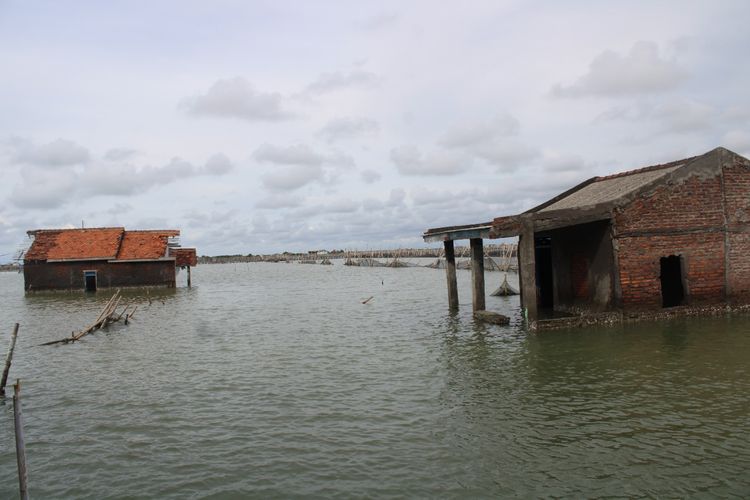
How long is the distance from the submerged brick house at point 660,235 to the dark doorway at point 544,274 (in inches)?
179

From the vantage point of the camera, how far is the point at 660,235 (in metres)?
16.2

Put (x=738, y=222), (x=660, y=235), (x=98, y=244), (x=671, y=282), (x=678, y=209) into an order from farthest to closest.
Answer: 1. (x=98, y=244)
2. (x=671, y=282)
3. (x=738, y=222)
4. (x=678, y=209)
5. (x=660, y=235)

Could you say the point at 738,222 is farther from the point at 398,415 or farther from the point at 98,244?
the point at 98,244

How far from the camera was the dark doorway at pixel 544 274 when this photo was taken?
22.3 m

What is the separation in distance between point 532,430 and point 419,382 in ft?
12.3

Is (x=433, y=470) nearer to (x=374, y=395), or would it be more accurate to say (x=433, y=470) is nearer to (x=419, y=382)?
(x=374, y=395)

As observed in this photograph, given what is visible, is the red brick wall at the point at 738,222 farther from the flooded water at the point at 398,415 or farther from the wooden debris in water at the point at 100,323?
the wooden debris in water at the point at 100,323

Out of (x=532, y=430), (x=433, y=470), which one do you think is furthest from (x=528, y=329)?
(x=433, y=470)

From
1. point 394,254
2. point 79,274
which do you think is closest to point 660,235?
point 79,274

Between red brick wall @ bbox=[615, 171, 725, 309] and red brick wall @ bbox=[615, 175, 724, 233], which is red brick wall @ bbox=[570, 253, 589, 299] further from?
red brick wall @ bbox=[615, 175, 724, 233]

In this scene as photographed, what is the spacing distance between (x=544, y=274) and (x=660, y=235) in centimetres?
684

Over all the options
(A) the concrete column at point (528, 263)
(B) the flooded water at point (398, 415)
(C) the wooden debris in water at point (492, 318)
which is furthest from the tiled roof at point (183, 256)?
(A) the concrete column at point (528, 263)

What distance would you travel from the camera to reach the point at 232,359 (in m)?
15.4

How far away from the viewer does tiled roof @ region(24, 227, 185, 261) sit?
4356 cm
